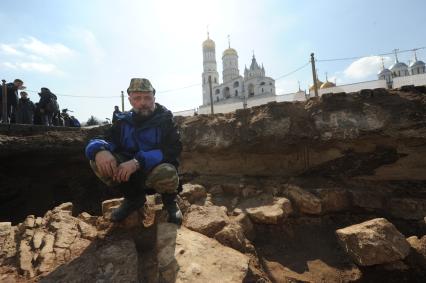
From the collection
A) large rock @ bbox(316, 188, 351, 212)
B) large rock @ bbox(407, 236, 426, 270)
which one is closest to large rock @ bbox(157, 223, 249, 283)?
large rock @ bbox(407, 236, 426, 270)

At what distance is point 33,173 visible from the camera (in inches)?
281

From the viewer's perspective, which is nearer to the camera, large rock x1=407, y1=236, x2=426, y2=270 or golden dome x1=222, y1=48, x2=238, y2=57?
large rock x1=407, y1=236, x2=426, y2=270

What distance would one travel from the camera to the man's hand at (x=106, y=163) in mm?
2244

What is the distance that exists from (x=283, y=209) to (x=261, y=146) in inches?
53.3

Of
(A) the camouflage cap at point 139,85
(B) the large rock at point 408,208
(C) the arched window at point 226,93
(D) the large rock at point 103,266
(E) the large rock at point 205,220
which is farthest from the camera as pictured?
(C) the arched window at point 226,93

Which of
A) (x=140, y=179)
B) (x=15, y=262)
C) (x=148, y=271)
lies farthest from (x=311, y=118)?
(x=15, y=262)

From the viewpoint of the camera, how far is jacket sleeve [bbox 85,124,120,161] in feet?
7.73

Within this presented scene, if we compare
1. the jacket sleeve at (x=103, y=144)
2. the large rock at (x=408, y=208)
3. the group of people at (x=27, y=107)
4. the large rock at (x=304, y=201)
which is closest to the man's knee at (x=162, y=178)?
the jacket sleeve at (x=103, y=144)

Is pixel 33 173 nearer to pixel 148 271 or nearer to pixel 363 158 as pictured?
pixel 148 271

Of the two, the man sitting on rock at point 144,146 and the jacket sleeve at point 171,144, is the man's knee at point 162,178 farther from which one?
the jacket sleeve at point 171,144

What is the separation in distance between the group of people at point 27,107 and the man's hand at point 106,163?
20.5 ft

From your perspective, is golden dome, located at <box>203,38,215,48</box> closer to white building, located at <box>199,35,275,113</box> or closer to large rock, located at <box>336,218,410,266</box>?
white building, located at <box>199,35,275,113</box>

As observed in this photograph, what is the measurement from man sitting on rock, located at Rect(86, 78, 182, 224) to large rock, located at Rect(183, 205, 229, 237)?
0.63ft

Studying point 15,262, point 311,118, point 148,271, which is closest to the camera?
point 148,271
